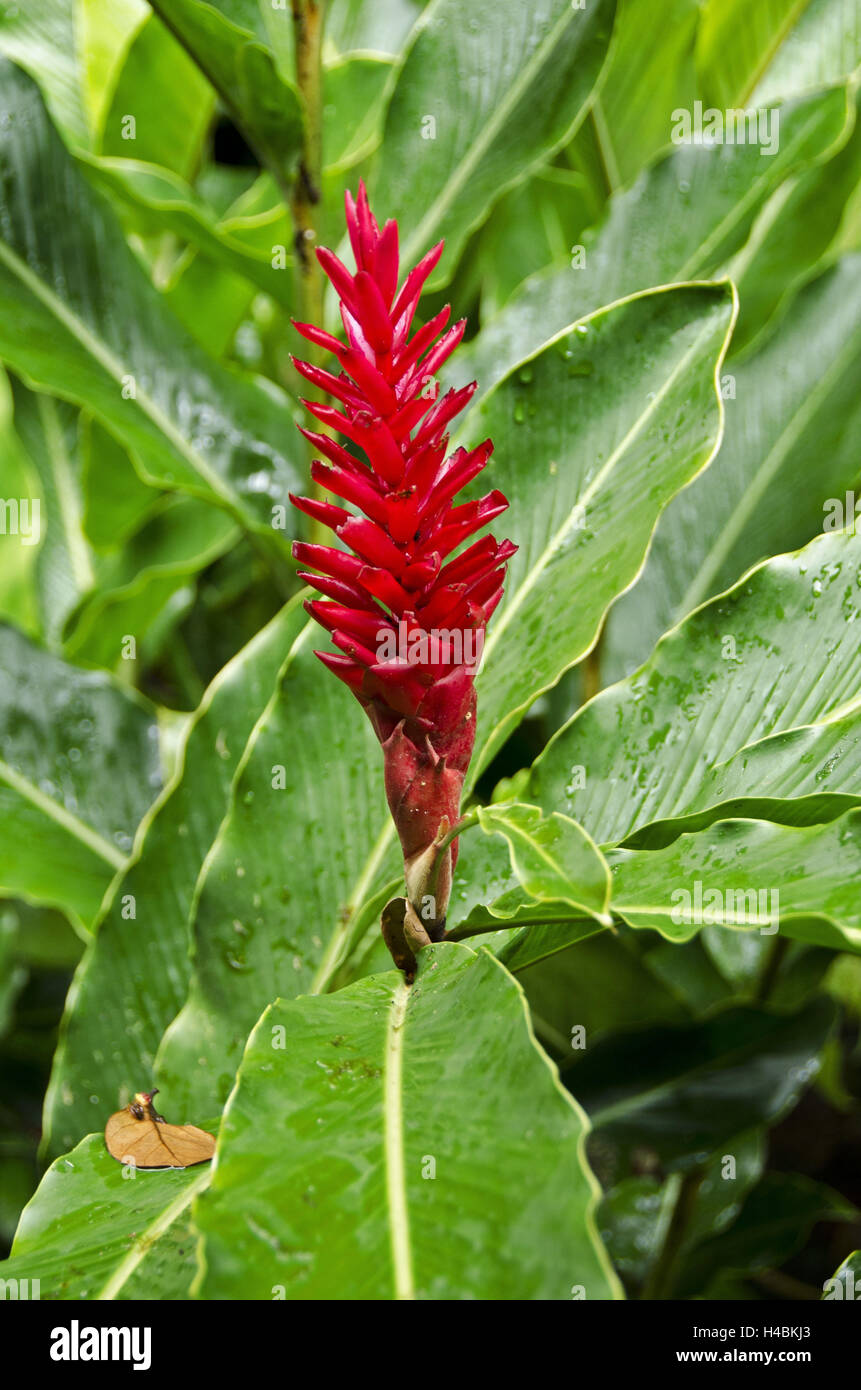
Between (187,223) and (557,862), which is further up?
(187,223)

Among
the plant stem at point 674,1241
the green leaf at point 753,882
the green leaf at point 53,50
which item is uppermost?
the green leaf at point 53,50

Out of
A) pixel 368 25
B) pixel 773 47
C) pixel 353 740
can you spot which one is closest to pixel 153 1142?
pixel 353 740

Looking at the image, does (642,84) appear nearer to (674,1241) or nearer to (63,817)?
(63,817)

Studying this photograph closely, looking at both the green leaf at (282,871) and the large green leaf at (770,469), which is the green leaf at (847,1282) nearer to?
the green leaf at (282,871)

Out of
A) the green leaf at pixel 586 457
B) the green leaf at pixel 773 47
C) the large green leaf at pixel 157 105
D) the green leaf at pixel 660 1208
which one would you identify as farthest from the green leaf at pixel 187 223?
the green leaf at pixel 660 1208

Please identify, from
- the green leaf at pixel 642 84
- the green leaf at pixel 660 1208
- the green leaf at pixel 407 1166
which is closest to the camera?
the green leaf at pixel 407 1166

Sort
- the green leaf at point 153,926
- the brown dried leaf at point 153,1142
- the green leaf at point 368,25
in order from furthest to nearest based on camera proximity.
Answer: the green leaf at point 368,25
the green leaf at point 153,926
the brown dried leaf at point 153,1142

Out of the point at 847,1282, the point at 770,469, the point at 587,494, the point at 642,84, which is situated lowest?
the point at 847,1282
